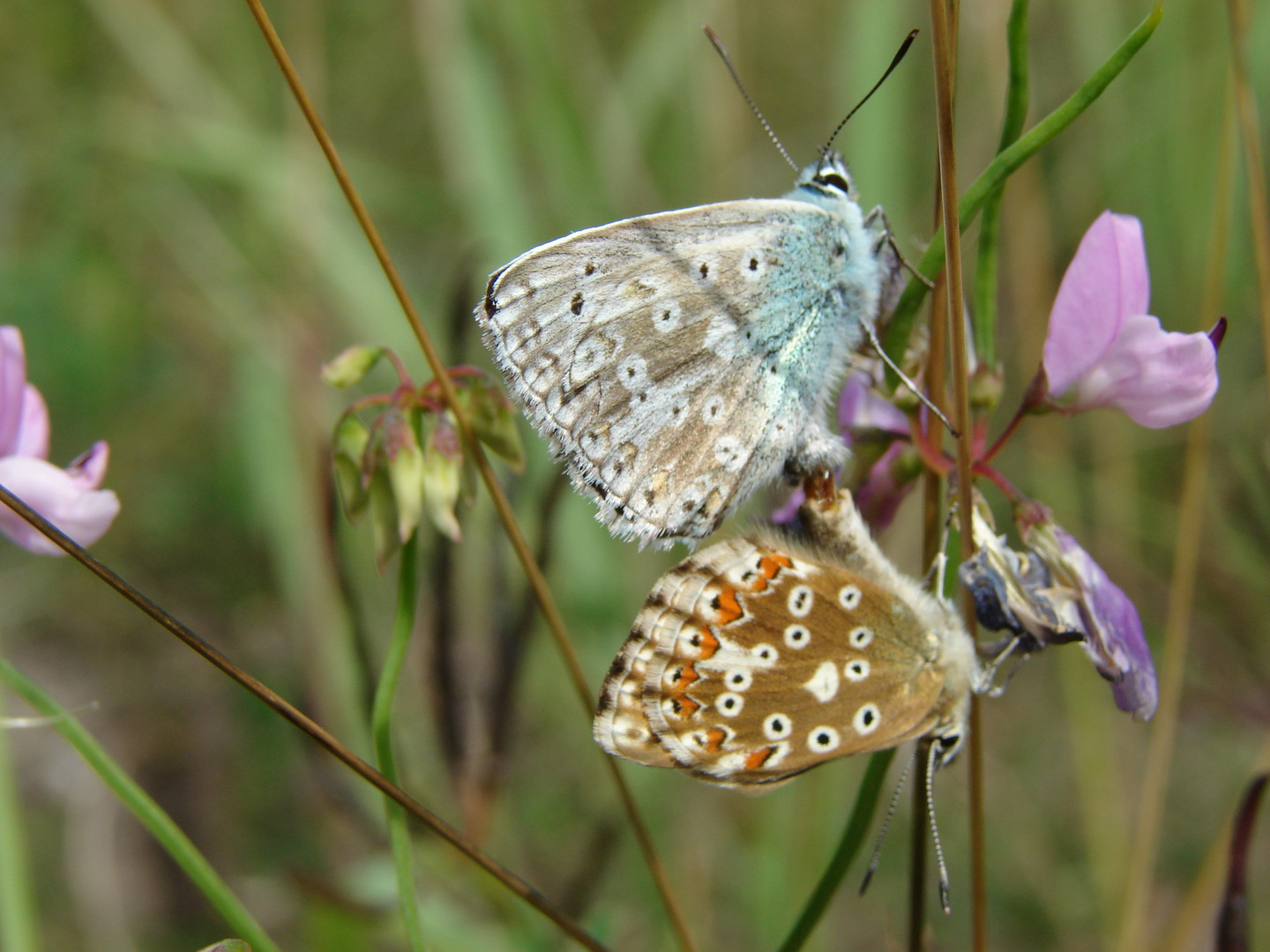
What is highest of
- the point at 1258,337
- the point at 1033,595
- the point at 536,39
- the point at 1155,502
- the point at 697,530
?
the point at 536,39

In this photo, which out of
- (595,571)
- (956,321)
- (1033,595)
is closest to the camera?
(956,321)

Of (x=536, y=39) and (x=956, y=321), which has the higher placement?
(x=536, y=39)

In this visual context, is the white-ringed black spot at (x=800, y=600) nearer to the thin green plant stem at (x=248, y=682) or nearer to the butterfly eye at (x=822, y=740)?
the butterfly eye at (x=822, y=740)

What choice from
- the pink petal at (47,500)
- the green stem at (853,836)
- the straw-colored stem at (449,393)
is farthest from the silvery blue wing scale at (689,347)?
the pink petal at (47,500)

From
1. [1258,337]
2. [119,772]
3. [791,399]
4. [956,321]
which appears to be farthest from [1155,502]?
[119,772]

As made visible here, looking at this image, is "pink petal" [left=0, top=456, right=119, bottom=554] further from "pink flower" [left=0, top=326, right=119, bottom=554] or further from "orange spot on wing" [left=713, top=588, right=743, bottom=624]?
"orange spot on wing" [left=713, top=588, right=743, bottom=624]

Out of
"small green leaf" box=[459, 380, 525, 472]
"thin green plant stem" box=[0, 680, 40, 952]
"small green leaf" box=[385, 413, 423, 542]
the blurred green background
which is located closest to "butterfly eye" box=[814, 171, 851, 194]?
"small green leaf" box=[459, 380, 525, 472]

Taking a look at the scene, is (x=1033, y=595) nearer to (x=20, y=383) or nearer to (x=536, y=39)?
(x=20, y=383)

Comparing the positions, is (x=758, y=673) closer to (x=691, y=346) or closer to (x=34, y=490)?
(x=691, y=346)
